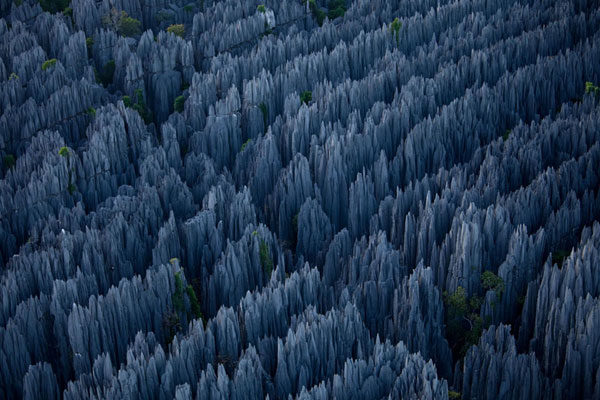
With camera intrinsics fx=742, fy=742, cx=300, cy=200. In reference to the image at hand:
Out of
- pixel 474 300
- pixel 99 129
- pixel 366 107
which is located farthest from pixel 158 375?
pixel 366 107

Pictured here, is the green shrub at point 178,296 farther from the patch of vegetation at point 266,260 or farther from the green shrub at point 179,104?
the green shrub at point 179,104

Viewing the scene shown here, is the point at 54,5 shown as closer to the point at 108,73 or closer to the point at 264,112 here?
the point at 108,73

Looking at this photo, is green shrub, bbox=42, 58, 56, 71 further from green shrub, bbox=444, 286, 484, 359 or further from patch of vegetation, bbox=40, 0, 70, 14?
green shrub, bbox=444, 286, 484, 359

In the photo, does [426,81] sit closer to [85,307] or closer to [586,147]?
[586,147]

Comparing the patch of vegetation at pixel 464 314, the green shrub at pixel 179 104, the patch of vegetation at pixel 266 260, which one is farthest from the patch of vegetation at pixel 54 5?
the patch of vegetation at pixel 464 314

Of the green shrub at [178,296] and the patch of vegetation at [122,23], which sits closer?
the green shrub at [178,296]

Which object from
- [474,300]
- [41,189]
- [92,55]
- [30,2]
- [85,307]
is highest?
[30,2]

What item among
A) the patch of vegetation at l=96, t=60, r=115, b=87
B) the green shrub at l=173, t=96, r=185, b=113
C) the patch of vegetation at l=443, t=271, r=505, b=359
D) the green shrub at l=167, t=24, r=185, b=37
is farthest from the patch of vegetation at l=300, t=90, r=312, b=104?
the patch of vegetation at l=443, t=271, r=505, b=359

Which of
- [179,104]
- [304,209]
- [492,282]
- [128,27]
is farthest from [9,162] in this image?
[492,282]
